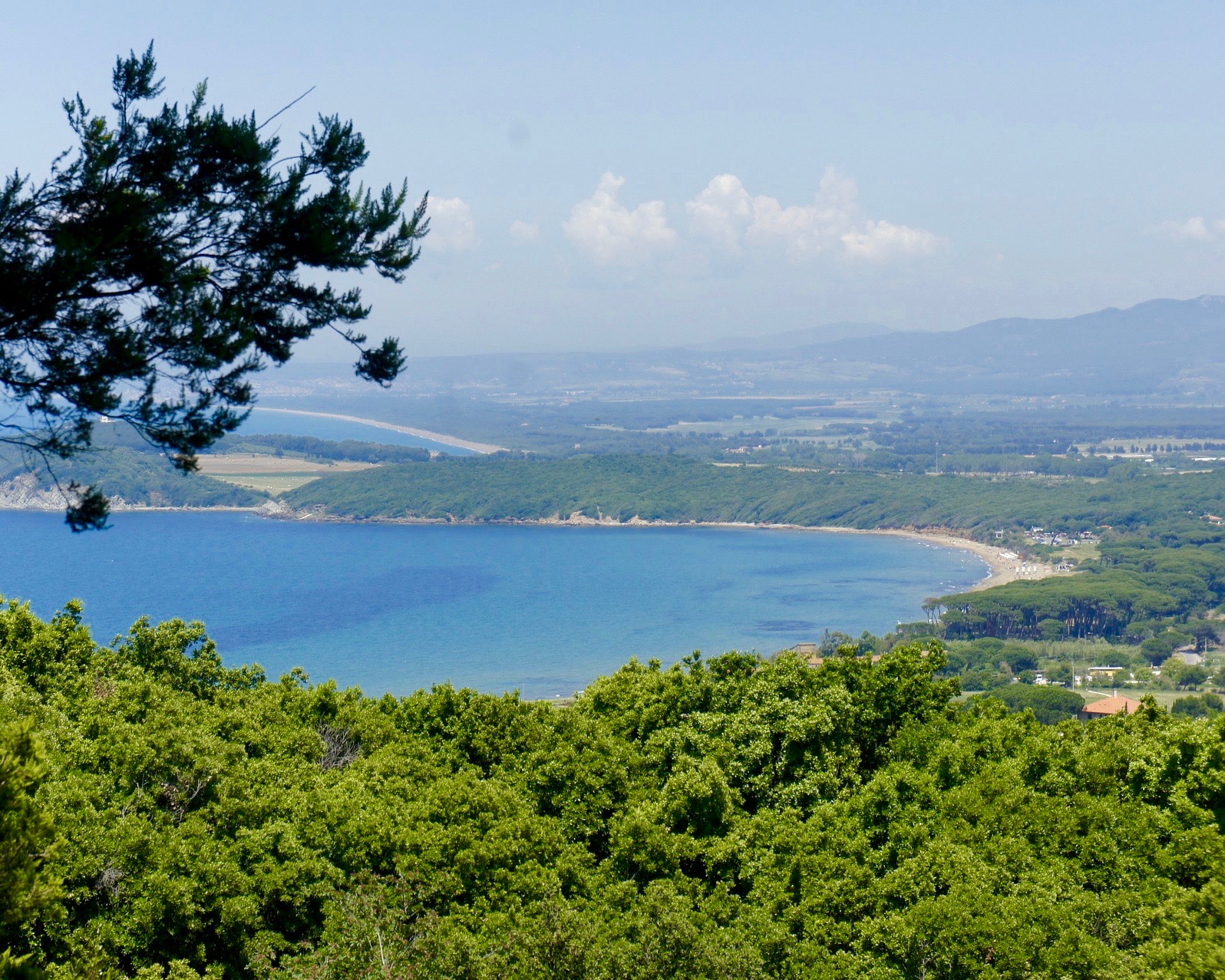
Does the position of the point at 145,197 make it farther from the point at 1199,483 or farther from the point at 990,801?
the point at 1199,483

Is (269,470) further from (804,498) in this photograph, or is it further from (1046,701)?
(1046,701)

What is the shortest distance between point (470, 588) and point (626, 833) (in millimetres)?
56180

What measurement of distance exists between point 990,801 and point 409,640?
146 ft

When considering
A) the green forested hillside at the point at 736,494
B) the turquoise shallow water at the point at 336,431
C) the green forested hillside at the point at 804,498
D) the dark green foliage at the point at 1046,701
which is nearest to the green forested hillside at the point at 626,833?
the dark green foliage at the point at 1046,701

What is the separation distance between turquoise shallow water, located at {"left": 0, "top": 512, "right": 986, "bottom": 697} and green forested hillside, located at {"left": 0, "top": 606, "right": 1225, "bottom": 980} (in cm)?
3060

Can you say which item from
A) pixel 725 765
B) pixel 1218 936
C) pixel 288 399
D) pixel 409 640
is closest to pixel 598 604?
pixel 409 640

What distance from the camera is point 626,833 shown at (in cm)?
1043

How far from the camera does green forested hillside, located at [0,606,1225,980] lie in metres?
8.39

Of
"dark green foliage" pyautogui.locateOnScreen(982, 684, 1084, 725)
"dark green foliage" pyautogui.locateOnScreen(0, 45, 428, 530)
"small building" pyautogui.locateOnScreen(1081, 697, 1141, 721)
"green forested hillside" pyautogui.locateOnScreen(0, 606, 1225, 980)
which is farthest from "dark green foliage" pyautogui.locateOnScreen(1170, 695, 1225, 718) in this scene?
"dark green foliage" pyautogui.locateOnScreen(0, 45, 428, 530)

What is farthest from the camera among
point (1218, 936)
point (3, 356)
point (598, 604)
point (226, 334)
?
point (598, 604)

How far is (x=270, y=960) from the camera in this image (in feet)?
29.6

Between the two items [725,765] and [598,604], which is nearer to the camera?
[725,765]

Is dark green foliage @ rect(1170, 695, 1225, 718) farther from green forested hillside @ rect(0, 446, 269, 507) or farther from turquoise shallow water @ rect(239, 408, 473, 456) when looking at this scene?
turquoise shallow water @ rect(239, 408, 473, 456)

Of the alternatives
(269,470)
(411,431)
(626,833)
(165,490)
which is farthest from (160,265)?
(411,431)
